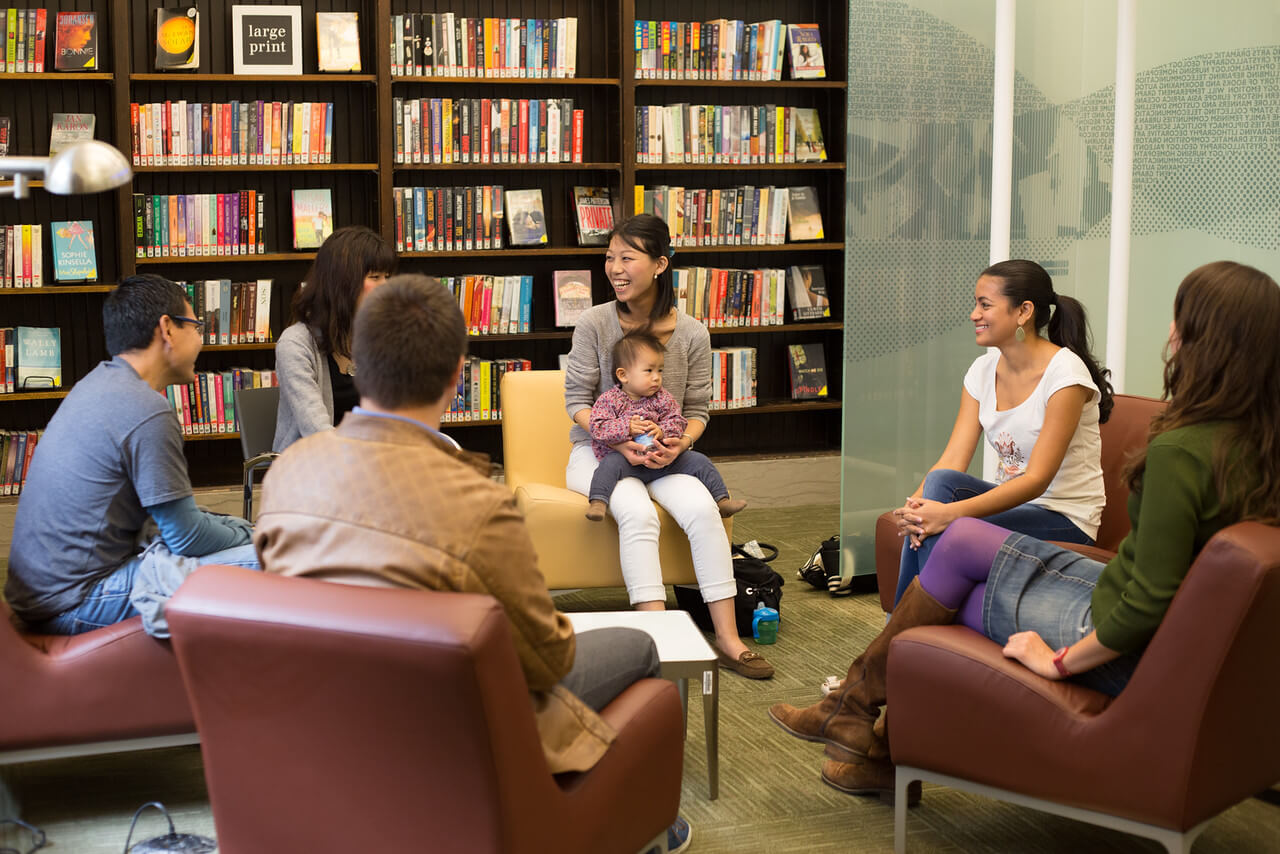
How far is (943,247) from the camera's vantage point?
427cm

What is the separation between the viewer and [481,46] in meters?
5.16

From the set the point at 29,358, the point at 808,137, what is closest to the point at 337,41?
the point at 29,358

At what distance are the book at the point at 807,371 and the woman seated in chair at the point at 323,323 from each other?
2664mm

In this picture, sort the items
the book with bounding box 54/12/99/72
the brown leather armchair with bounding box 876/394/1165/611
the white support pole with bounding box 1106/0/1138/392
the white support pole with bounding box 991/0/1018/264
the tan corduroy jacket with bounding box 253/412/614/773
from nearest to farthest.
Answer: the tan corduroy jacket with bounding box 253/412/614/773 < the brown leather armchair with bounding box 876/394/1165/611 < the white support pole with bounding box 1106/0/1138/392 < the white support pole with bounding box 991/0/1018/264 < the book with bounding box 54/12/99/72

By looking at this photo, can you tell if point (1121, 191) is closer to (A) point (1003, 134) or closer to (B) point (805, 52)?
(A) point (1003, 134)

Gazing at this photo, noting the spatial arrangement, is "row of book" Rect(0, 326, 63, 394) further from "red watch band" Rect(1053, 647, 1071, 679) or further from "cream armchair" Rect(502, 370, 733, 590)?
"red watch band" Rect(1053, 647, 1071, 679)

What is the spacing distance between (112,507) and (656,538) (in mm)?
1518

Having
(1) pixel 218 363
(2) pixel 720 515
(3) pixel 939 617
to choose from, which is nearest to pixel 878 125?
(2) pixel 720 515

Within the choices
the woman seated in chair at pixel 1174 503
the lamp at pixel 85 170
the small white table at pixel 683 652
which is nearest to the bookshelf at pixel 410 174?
the small white table at pixel 683 652

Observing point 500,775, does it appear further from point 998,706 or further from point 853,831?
point 853,831

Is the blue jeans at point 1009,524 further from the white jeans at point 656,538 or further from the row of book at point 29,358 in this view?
the row of book at point 29,358

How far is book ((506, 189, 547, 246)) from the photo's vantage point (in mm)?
5328

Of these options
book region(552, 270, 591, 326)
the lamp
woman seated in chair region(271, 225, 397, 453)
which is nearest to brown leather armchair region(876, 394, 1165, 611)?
woman seated in chair region(271, 225, 397, 453)

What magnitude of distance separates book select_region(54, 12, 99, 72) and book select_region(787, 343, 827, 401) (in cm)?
320
